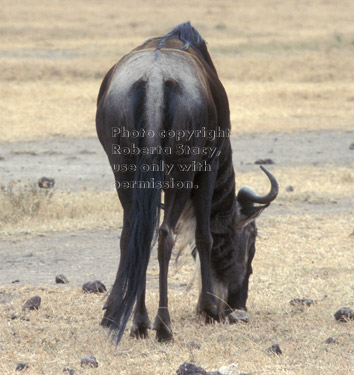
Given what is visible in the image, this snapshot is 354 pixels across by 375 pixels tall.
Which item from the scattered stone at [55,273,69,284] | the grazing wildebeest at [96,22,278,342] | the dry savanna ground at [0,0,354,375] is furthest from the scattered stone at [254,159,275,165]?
the grazing wildebeest at [96,22,278,342]

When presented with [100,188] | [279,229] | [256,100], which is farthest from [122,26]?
[279,229]

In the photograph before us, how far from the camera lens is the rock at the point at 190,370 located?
3.74 meters

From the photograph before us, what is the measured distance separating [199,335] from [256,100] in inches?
529

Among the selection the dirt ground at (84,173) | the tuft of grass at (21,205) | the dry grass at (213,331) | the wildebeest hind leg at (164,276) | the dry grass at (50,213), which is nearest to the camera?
the dry grass at (213,331)

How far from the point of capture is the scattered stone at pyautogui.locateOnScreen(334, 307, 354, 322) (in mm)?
4906

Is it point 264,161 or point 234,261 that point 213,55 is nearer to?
point 264,161

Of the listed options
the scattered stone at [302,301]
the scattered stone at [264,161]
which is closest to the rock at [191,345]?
the scattered stone at [302,301]

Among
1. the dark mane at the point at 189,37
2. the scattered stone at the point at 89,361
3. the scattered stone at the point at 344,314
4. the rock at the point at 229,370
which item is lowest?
the scattered stone at the point at 89,361

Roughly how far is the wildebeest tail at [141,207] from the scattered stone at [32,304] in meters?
0.93

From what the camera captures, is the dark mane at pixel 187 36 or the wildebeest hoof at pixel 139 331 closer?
the wildebeest hoof at pixel 139 331

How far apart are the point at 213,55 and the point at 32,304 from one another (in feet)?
72.5

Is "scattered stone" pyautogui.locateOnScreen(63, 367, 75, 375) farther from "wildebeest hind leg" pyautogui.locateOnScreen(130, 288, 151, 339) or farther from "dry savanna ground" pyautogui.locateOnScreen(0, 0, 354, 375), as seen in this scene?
"wildebeest hind leg" pyautogui.locateOnScreen(130, 288, 151, 339)

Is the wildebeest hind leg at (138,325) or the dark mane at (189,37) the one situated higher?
the dark mane at (189,37)

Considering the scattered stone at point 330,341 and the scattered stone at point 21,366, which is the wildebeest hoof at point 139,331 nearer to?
the scattered stone at point 21,366
